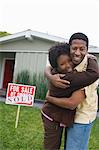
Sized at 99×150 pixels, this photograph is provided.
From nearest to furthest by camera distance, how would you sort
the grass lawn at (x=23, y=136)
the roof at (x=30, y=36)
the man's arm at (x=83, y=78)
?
the man's arm at (x=83, y=78) < the grass lawn at (x=23, y=136) < the roof at (x=30, y=36)

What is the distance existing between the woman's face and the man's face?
1.3 inches

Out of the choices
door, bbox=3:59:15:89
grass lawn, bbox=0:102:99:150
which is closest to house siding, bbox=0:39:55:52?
door, bbox=3:59:15:89

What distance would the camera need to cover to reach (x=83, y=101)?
230 centimetres

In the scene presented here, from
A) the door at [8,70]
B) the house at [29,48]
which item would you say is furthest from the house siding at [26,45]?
the door at [8,70]

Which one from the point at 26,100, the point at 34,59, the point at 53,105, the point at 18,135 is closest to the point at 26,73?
the point at 34,59

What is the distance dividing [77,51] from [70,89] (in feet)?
0.88

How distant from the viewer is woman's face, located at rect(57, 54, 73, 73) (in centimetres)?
227

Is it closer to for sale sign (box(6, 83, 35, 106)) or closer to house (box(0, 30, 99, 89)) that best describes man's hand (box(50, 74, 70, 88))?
for sale sign (box(6, 83, 35, 106))

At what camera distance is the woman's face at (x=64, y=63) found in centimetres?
227

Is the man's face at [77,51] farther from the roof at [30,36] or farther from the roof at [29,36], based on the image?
the roof at [29,36]

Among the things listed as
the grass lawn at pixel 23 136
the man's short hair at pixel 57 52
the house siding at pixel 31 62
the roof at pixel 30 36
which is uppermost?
the roof at pixel 30 36

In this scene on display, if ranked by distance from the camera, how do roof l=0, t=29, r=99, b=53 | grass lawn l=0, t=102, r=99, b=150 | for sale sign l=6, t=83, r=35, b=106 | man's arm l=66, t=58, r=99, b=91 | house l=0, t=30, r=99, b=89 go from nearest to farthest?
man's arm l=66, t=58, r=99, b=91 < grass lawn l=0, t=102, r=99, b=150 < for sale sign l=6, t=83, r=35, b=106 < roof l=0, t=29, r=99, b=53 < house l=0, t=30, r=99, b=89

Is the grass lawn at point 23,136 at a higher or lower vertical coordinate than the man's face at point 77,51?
lower

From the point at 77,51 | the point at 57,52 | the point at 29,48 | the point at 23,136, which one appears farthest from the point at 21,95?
the point at 29,48
